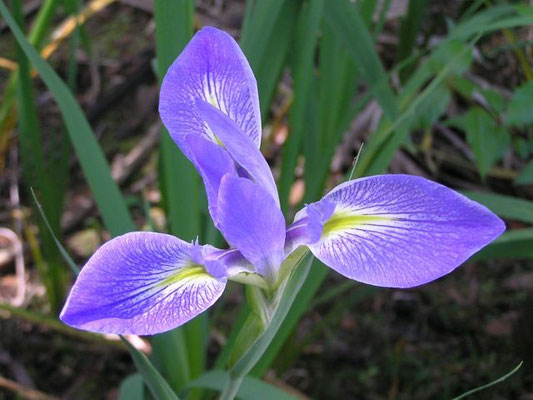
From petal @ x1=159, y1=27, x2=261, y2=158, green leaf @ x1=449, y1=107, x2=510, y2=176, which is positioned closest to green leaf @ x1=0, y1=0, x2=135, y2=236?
petal @ x1=159, y1=27, x2=261, y2=158

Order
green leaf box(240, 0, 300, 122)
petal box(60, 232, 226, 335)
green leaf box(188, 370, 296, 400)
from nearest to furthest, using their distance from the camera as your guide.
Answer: petal box(60, 232, 226, 335)
green leaf box(188, 370, 296, 400)
green leaf box(240, 0, 300, 122)

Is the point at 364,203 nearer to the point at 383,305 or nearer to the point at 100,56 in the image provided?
the point at 383,305

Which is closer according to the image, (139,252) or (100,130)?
(139,252)

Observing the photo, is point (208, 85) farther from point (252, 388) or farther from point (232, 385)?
point (252, 388)

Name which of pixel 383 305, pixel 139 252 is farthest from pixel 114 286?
pixel 383 305

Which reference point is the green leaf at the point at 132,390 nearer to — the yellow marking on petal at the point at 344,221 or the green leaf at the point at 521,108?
the yellow marking on petal at the point at 344,221

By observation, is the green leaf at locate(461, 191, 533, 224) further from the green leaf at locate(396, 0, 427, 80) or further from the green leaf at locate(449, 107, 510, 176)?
the green leaf at locate(396, 0, 427, 80)

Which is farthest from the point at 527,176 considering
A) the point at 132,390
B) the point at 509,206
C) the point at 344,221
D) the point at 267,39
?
the point at 132,390
